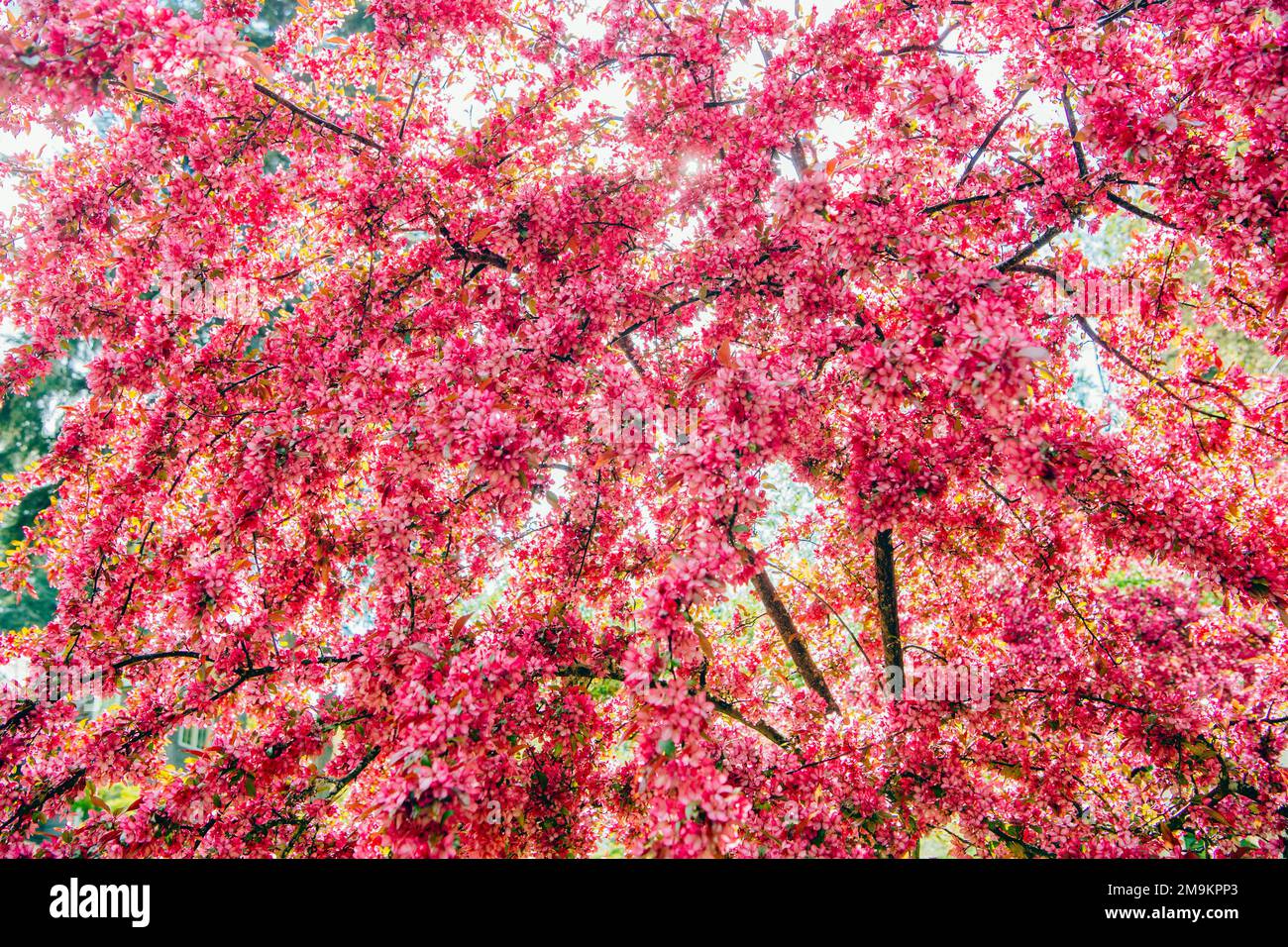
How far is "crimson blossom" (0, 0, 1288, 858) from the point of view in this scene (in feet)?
8.57

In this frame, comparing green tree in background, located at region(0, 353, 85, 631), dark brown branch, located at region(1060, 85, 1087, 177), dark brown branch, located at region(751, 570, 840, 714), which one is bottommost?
dark brown branch, located at region(751, 570, 840, 714)

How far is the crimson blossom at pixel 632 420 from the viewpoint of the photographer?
2.61 metres

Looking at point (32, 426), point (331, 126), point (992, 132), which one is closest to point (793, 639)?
point (992, 132)

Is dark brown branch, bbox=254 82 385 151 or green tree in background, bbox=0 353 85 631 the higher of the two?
green tree in background, bbox=0 353 85 631

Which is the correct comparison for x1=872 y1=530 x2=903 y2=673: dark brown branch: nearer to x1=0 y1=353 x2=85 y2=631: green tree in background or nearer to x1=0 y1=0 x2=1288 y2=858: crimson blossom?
x1=0 y1=0 x2=1288 y2=858: crimson blossom

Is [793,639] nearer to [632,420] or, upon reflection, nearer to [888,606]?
[888,606]

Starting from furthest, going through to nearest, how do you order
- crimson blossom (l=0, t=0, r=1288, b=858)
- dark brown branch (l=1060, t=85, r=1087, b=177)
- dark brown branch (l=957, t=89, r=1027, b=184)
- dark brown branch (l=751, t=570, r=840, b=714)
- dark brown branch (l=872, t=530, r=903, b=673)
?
dark brown branch (l=751, t=570, r=840, b=714) → dark brown branch (l=872, t=530, r=903, b=673) → dark brown branch (l=957, t=89, r=1027, b=184) → dark brown branch (l=1060, t=85, r=1087, b=177) → crimson blossom (l=0, t=0, r=1288, b=858)

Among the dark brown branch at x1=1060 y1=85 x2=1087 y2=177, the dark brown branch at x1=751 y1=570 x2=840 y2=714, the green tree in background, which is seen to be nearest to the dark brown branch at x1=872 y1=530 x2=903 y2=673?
the dark brown branch at x1=751 y1=570 x2=840 y2=714

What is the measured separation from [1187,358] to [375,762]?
25.9ft

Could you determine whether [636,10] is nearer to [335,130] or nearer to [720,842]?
[335,130]

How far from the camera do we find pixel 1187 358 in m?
5.20

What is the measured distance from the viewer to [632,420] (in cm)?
282
